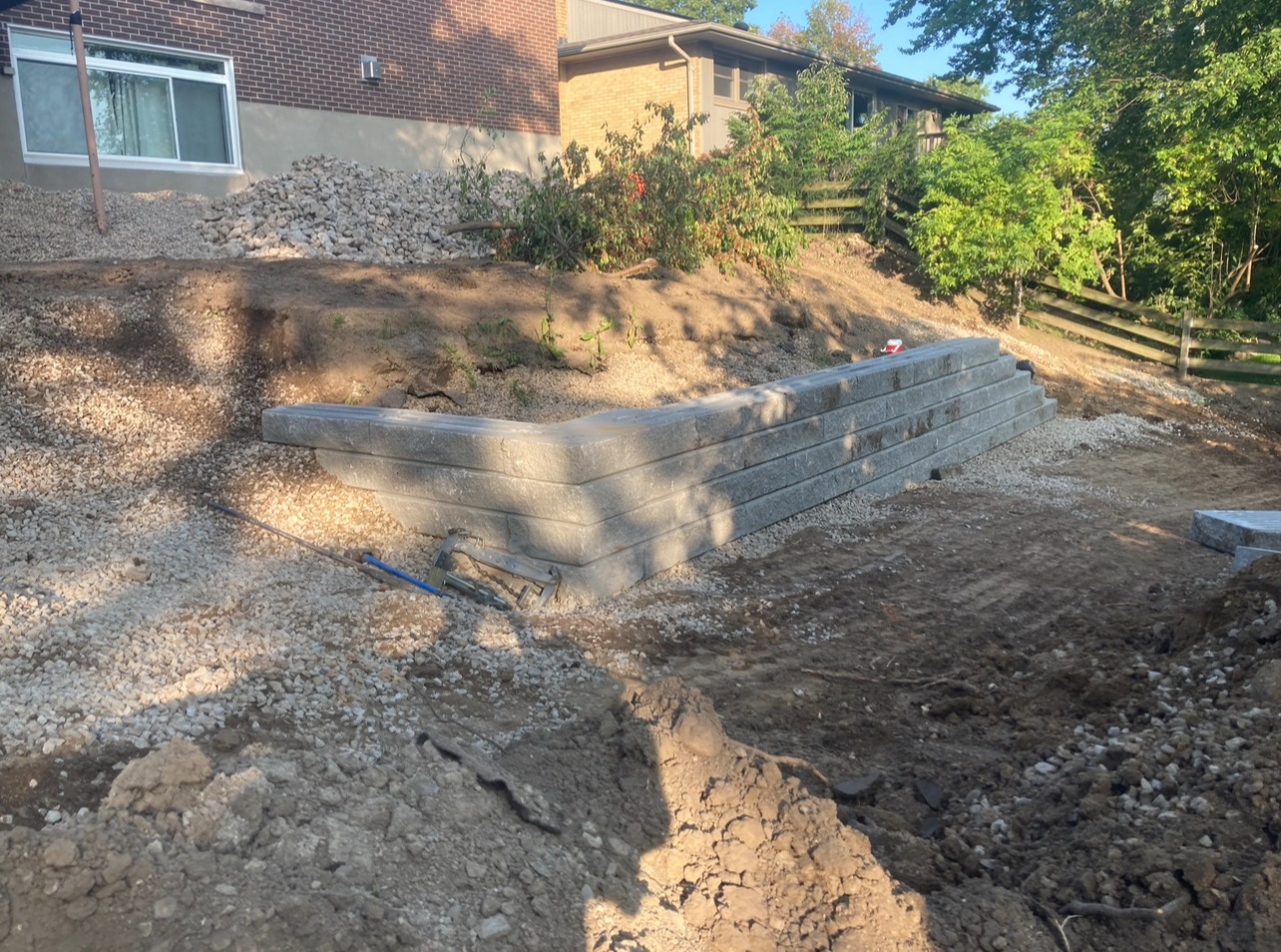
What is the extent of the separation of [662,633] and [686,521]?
1.27 m

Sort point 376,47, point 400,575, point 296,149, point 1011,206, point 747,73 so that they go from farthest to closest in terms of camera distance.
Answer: point 747,73, point 376,47, point 296,149, point 1011,206, point 400,575

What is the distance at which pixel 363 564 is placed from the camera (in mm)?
5969

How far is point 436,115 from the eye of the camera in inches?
717

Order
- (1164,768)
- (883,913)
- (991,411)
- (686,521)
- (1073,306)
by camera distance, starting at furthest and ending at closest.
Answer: (1073,306)
(991,411)
(686,521)
(1164,768)
(883,913)

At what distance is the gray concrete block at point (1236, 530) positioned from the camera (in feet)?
22.9

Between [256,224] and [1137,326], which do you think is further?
[1137,326]

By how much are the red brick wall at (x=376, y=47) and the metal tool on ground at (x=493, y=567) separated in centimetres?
1058

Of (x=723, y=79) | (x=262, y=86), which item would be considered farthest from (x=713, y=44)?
(x=262, y=86)

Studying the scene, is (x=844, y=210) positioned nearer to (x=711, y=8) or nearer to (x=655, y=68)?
(x=655, y=68)

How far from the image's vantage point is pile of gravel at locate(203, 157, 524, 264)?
11.1 metres

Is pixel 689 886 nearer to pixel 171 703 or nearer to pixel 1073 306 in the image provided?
pixel 171 703

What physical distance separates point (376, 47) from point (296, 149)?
2.44 metres

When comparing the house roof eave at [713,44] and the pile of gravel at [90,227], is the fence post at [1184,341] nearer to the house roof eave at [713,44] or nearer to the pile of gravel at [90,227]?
the house roof eave at [713,44]

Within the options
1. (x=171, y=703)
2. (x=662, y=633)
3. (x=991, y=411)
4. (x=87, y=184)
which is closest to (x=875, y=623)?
(x=662, y=633)
